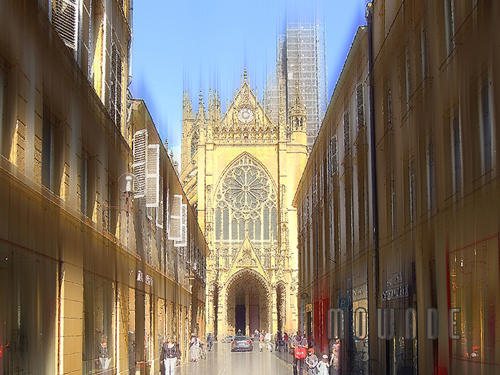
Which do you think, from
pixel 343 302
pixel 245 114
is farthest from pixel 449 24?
pixel 245 114

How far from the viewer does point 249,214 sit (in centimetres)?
7200

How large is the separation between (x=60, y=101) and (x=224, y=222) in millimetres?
60548

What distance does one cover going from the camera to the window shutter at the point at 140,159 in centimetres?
1843

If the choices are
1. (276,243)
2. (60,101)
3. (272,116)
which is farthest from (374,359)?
(272,116)

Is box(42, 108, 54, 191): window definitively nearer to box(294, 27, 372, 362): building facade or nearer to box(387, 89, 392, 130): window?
box(387, 89, 392, 130): window

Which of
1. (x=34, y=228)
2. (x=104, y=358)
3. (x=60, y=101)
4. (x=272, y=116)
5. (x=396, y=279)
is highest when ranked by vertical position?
(x=272, y=116)

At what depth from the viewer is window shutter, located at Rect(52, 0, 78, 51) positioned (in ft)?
37.3

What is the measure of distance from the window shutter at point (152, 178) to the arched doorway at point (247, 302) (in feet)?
166

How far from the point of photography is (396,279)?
38.3 feet

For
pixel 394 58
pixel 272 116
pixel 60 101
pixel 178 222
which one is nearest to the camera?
pixel 60 101

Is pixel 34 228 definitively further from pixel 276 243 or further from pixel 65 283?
pixel 276 243

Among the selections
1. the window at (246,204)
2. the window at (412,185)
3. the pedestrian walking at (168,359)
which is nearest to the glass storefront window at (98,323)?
the window at (412,185)

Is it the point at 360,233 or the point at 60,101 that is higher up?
the point at 60,101

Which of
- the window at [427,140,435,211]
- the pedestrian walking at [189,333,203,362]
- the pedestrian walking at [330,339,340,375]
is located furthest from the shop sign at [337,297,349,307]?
the pedestrian walking at [189,333,203,362]
